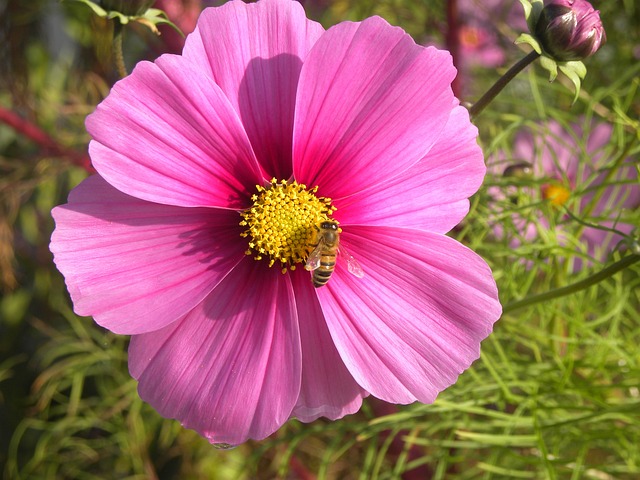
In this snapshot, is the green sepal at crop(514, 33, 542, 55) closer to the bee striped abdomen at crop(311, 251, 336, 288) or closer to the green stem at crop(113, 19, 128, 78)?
the bee striped abdomen at crop(311, 251, 336, 288)

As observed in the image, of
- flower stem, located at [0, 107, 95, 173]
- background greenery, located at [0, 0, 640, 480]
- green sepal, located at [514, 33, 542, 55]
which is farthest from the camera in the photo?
flower stem, located at [0, 107, 95, 173]

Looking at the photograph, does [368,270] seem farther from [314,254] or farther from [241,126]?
[241,126]

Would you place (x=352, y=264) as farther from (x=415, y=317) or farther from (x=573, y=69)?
(x=573, y=69)

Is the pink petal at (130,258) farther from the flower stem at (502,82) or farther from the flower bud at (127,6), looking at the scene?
the flower stem at (502,82)

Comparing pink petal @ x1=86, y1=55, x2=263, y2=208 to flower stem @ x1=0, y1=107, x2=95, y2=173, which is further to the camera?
flower stem @ x1=0, y1=107, x2=95, y2=173

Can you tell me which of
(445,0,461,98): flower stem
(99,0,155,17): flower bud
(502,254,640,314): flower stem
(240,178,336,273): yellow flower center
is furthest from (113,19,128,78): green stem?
(445,0,461,98): flower stem

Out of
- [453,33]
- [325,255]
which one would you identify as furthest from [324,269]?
[453,33]

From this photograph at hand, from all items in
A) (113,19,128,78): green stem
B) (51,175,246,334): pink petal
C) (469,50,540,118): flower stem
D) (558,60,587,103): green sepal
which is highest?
(558,60,587,103): green sepal
